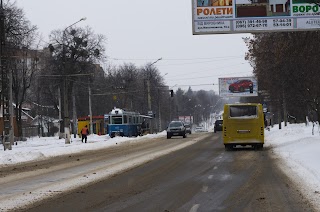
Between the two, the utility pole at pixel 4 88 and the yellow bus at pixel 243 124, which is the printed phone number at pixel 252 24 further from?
the utility pole at pixel 4 88

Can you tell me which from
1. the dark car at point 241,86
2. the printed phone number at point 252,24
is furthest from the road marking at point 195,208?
the dark car at point 241,86

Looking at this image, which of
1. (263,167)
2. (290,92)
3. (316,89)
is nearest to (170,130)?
(290,92)

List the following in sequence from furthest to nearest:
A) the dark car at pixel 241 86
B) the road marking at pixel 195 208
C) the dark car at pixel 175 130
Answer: the dark car at pixel 241 86, the dark car at pixel 175 130, the road marking at pixel 195 208

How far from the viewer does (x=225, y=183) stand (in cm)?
1287

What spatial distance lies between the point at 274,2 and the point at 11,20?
2523cm

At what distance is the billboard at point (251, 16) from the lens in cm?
2194

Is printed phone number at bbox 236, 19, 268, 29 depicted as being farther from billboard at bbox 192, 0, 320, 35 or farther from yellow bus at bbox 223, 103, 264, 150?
yellow bus at bbox 223, 103, 264, 150

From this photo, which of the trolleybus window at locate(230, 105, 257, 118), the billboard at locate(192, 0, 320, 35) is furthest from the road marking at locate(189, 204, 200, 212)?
the trolleybus window at locate(230, 105, 257, 118)

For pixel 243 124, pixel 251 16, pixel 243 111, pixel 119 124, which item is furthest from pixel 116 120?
pixel 251 16

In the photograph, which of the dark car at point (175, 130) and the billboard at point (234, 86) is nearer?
the dark car at point (175, 130)

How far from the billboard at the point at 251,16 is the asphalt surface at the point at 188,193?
Result: 26.2ft

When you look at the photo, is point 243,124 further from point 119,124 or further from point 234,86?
point 234,86

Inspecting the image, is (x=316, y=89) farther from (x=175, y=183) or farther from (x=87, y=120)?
(x=87, y=120)

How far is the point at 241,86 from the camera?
80.0 metres
